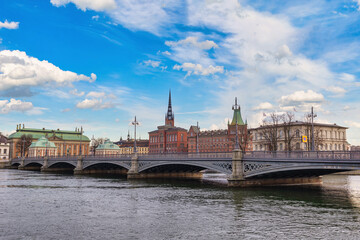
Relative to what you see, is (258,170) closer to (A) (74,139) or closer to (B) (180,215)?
(B) (180,215)

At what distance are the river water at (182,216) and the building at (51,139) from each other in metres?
138

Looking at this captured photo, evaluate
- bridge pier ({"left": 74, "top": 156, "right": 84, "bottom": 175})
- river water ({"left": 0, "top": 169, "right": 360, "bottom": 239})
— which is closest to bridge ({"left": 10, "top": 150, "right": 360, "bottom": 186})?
river water ({"left": 0, "top": 169, "right": 360, "bottom": 239})

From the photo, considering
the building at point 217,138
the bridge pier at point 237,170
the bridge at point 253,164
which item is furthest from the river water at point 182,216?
the building at point 217,138

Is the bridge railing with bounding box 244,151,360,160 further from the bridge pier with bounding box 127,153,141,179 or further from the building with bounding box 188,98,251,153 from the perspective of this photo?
the building with bounding box 188,98,251,153

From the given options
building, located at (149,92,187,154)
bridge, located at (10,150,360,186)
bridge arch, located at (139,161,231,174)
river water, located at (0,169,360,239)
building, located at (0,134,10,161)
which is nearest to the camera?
river water, located at (0,169,360,239)

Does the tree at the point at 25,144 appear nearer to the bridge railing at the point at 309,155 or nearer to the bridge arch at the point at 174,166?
the bridge arch at the point at 174,166

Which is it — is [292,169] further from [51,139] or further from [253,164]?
[51,139]

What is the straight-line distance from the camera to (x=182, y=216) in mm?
25906

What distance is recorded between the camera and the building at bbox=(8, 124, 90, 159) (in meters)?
165

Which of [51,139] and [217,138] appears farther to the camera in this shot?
[51,139]

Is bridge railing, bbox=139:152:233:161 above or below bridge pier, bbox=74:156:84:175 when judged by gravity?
above

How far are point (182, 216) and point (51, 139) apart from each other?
169 m

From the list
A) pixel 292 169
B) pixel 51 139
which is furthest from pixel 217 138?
pixel 292 169

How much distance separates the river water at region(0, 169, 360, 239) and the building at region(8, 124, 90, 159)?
138 meters
